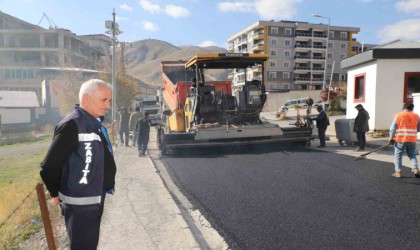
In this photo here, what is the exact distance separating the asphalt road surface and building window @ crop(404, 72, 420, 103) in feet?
21.7

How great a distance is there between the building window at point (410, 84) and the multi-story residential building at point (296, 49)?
52818mm

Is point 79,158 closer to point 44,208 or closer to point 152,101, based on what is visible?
point 44,208

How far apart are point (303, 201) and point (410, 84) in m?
11.1

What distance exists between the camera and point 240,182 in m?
6.66

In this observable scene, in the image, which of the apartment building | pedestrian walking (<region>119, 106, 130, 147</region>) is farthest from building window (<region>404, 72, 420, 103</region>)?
the apartment building

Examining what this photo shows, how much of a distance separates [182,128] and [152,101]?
22488mm

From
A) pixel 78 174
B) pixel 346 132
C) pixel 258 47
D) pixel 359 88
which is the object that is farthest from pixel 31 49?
pixel 78 174

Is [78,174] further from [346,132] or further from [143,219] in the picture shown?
[346,132]

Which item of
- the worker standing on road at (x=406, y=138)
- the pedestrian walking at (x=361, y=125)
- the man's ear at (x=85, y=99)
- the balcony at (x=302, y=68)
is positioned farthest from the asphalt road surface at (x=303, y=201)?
the balcony at (x=302, y=68)

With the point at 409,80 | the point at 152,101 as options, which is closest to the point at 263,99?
the point at 409,80

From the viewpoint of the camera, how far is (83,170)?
2428 mm

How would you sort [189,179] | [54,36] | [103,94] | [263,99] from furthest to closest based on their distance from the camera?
[54,36], [263,99], [189,179], [103,94]

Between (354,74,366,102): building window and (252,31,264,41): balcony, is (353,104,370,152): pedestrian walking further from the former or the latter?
(252,31,264,41): balcony

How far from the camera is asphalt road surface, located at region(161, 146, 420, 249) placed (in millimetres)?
3982
